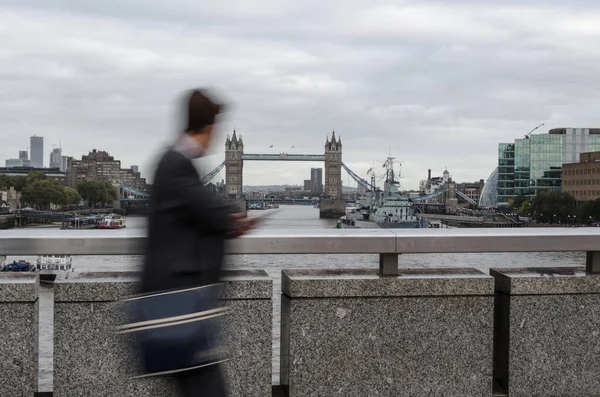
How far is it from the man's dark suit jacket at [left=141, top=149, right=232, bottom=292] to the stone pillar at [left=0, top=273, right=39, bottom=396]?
3.29 feet

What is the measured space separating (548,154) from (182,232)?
97.8 metres

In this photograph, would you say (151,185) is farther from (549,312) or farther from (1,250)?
(549,312)

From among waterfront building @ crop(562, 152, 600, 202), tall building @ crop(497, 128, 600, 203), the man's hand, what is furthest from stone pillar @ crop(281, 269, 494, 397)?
tall building @ crop(497, 128, 600, 203)

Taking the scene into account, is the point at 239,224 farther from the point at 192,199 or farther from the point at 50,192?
the point at 50,192

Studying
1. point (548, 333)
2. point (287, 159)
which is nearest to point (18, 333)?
point (548, 333)

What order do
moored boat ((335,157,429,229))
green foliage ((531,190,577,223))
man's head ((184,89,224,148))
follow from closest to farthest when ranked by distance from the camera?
man's head ((184,89,224,148)) → moored boat ((335,157,429,229)) → green foliage ((531,190,577,223))

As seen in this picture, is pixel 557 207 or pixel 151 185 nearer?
pixel 151 185

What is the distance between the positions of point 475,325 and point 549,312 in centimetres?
35

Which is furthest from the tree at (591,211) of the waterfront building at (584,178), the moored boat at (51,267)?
the moored boat at (51,267)

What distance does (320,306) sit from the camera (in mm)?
3365

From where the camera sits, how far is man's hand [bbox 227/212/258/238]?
2.43 meters

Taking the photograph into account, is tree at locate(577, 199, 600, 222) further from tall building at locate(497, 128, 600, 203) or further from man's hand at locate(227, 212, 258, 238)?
man's hand at locate(227, 212, 258, 238)

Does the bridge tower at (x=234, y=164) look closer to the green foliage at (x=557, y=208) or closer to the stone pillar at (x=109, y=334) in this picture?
the green foliage at (x=557, y=208)

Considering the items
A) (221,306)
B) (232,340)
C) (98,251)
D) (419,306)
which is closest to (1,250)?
(98,251)
